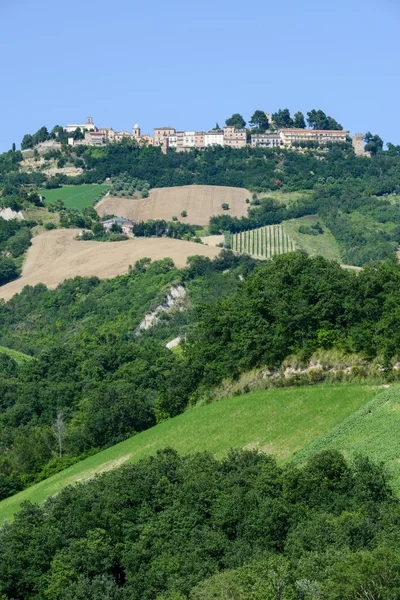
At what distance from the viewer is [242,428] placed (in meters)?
67.4

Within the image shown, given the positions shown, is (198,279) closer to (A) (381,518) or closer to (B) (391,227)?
(B) (391,227)

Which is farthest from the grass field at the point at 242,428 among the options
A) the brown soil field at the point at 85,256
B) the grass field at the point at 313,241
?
the grass field at the point at 313,241

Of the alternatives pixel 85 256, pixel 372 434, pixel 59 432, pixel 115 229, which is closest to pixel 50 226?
pixel 115 229

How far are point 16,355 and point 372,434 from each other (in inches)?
3047

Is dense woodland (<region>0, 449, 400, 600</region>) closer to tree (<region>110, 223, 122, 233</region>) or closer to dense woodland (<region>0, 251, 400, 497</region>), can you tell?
dense woodland (<region>0, 251, 400, 497</region>)

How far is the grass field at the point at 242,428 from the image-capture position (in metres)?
63.8

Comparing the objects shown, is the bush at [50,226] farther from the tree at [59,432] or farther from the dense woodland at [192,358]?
the tree at [59,432]

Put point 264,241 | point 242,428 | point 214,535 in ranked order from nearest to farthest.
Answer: point 214,535 → point 242,428 → point 264,241

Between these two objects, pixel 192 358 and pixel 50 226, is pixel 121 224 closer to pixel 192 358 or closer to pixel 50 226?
pixel 50 226

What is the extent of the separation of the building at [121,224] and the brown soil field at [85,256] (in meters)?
7.50

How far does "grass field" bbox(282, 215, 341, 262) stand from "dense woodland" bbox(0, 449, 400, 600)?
123m

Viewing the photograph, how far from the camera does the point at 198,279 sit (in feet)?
495

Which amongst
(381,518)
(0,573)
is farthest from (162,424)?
(381,518)

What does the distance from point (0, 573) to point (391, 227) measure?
144m
